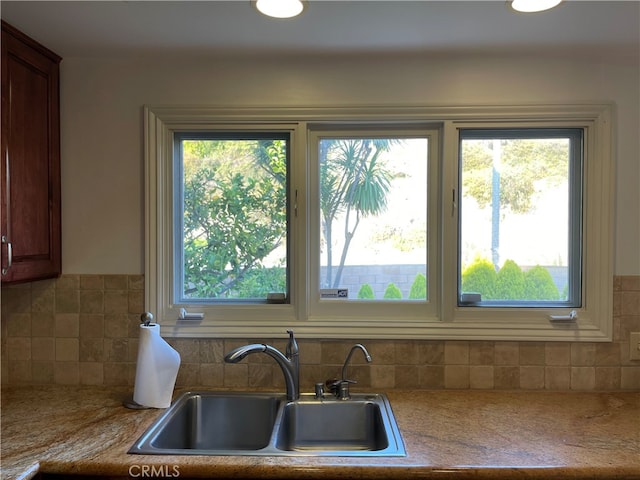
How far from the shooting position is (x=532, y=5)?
1.28 metres

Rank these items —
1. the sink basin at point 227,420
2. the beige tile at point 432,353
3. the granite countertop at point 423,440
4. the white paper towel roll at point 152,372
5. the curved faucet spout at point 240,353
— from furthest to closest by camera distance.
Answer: the beige tile at point 432,353, the sink basin at point 227,420, the white paper towel roll at point 152,372, the curved faucet spout at point 240,353, the granite countertop at point 423,440

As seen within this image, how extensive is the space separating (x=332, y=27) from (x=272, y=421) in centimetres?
150

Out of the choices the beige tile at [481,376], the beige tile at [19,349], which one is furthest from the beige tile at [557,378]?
the beige tile at [19,349]

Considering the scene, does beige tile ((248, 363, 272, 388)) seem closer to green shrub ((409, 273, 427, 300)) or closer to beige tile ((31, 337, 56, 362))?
green shrub ((409, 273, 427, 300))

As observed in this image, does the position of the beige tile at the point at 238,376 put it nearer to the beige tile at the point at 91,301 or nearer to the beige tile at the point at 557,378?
the beige tile at the point at 91,301

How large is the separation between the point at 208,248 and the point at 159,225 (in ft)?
0.73

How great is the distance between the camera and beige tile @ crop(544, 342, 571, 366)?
5.57ft

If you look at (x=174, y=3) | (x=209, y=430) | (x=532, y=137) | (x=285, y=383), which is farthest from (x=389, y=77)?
(x=209, y=430)

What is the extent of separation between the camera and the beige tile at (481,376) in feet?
5.60

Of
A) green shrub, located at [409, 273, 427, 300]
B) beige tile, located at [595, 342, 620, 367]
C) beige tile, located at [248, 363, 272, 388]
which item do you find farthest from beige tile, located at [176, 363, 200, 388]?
beige tile, located at [595, 342, 620, 367]

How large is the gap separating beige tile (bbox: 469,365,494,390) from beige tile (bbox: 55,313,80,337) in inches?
65.7

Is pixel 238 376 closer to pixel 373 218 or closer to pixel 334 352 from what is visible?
pixel 334 352

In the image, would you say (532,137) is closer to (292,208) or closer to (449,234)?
(449,234)

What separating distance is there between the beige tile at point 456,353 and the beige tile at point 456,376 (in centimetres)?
2
